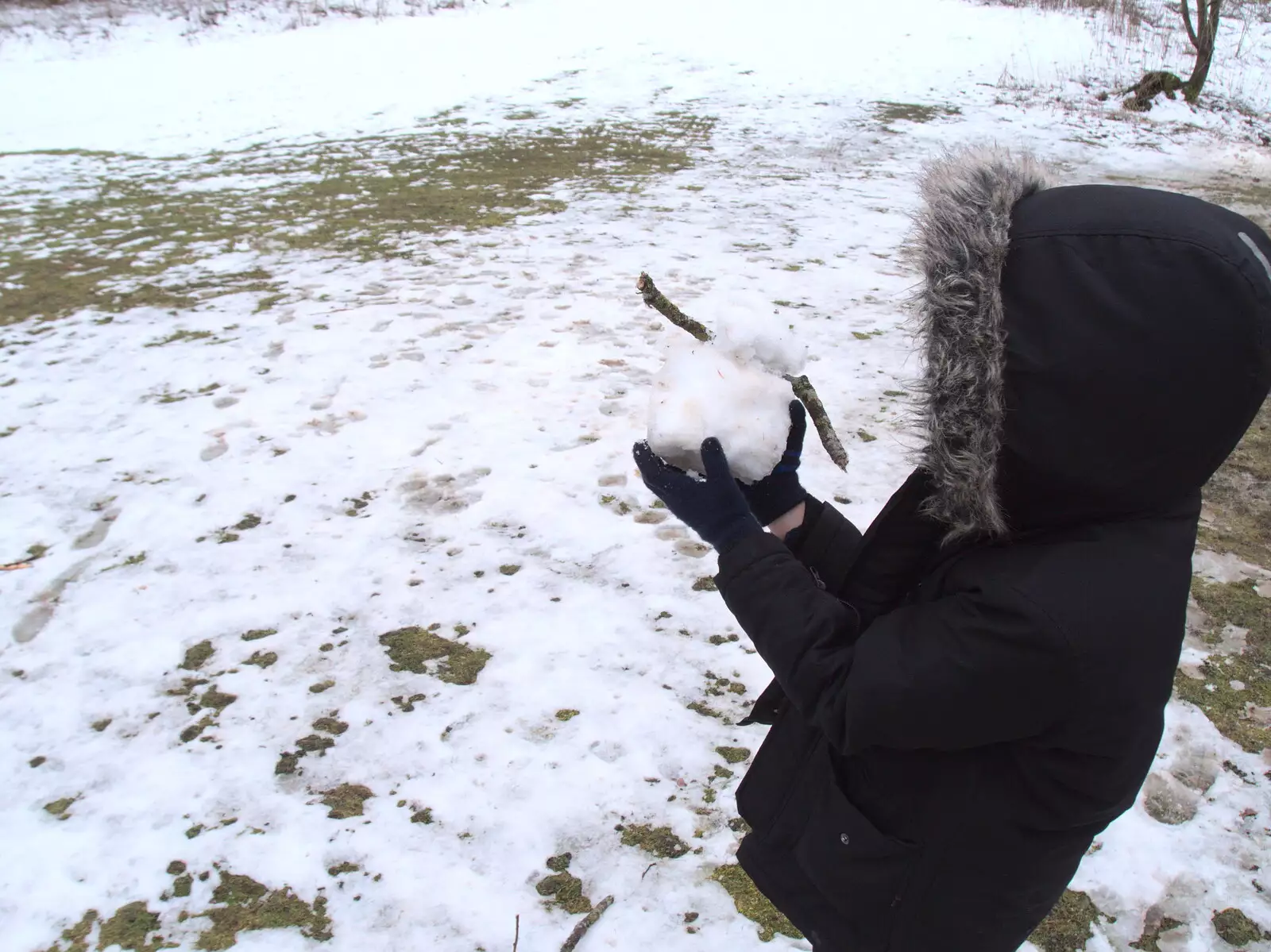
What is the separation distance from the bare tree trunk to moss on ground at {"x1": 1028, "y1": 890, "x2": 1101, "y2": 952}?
1240 cm

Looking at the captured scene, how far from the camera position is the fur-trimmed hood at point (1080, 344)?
3.04ft

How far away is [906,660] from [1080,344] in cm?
45

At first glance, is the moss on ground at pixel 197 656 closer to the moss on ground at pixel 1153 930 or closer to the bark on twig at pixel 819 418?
the bark on twig at pixel 819 418

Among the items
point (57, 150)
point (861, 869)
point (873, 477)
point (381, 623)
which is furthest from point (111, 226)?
point (861, 869)

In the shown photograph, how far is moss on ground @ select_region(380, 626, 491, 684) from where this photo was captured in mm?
2574

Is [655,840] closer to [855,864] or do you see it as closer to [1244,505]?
[855,864]

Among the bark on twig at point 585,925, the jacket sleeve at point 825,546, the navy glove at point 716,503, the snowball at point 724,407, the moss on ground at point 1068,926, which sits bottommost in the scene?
the moss on ground at point 1068,926

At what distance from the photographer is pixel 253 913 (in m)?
1.90

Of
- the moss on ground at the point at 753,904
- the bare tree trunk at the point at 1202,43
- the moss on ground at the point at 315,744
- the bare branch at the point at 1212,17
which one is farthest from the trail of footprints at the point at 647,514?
the bare branch at the point at 1212,17

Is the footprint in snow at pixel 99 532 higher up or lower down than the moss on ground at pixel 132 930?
higher up

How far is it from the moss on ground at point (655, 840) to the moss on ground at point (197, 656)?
149 cm

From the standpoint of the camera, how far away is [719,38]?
13.3 meters

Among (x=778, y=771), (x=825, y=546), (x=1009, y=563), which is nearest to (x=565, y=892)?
(x=778, y=771)

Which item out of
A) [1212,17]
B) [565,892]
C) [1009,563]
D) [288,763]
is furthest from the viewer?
[1212,17]
